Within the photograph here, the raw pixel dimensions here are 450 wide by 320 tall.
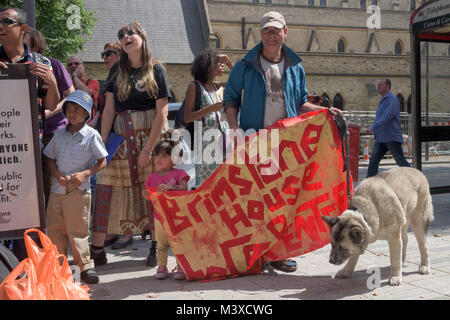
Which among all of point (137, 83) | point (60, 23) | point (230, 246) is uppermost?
point (60, 23)

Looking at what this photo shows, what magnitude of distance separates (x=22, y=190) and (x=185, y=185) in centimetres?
156

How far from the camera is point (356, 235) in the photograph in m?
4.17

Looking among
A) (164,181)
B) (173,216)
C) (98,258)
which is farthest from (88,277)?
(164,181)

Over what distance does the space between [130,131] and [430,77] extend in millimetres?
6937

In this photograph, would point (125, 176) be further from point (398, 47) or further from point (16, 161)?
point (398, 47)

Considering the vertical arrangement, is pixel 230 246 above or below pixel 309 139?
below

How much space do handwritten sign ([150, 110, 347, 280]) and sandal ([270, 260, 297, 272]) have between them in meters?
0.29

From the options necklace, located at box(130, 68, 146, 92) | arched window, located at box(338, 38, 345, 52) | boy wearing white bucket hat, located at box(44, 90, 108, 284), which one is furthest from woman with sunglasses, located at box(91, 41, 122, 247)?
arched window, located at box(338, 38, 345, 52)

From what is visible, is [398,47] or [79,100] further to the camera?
[398,47]

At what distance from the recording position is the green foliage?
23656 mm

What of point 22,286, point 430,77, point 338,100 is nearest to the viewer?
point 22,286

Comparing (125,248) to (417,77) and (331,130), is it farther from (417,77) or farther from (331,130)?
(417,77)

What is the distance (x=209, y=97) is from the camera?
612 cm

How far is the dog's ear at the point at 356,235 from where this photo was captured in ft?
13.6
